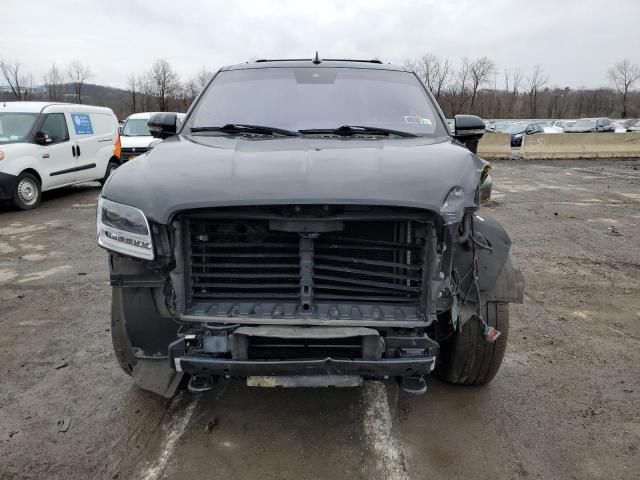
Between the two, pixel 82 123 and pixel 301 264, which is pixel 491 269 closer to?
pixel 301 264

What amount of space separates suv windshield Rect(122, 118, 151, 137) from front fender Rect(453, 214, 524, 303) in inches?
543

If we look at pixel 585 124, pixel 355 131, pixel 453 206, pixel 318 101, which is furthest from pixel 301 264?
pixel 585 124

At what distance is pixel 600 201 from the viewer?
10.5 meters

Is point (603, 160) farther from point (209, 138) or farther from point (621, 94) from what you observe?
point (621, 94)

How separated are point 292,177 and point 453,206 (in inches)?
28.6

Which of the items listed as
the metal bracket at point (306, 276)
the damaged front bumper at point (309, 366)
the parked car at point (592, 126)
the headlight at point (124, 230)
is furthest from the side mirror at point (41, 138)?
the parked car at point (592, 126)

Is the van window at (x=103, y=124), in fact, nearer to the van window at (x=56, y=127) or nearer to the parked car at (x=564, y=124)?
the van window at (x=56, y=127)

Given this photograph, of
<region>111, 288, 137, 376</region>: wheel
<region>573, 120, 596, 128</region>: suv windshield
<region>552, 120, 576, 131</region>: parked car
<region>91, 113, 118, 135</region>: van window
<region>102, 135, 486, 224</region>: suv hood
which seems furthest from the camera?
<region>552, 120, 576, 131</region>: parked car

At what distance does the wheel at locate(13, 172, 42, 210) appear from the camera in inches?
371

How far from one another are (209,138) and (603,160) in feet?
72.4

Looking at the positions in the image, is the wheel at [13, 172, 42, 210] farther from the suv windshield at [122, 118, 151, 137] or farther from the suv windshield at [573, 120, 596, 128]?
the suv windshield at [573, 120, 596, 128]

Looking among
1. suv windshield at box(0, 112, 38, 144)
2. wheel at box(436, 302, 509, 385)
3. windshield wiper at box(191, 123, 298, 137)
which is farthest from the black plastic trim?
wheel at box(436, 302, 509, 385)

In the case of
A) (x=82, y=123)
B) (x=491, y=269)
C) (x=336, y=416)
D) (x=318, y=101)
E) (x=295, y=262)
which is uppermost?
(x=318, y=101)

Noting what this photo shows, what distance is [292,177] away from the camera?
2.21 meters
